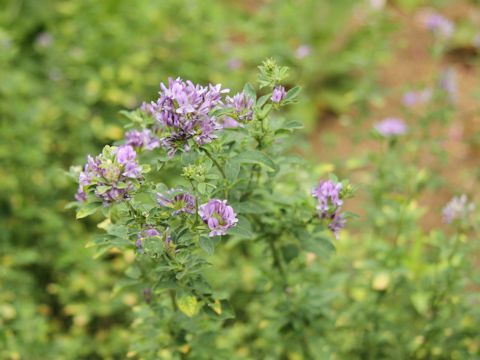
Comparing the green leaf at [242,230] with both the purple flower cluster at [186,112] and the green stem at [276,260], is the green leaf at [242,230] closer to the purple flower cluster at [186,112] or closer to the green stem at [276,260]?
the purple flower cluster at [186,112]

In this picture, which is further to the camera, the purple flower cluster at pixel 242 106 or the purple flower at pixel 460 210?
the purple flower at pixel 460 210

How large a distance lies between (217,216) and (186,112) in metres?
0.27

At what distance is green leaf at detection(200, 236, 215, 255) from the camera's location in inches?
58.7

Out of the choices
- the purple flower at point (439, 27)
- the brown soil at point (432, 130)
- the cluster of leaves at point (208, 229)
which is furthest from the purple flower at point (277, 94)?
the purple flower at point (439, 27)

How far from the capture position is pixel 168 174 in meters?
3.38

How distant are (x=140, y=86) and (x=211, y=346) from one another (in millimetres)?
2254

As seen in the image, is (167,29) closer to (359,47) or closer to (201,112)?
(359,47)

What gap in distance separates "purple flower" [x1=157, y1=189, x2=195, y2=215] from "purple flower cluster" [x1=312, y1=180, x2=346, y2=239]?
38 centimetres

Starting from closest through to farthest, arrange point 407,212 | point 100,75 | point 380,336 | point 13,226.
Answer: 1. point 380,336
2. point 407,212
3. point 13,226
4. point 100,75

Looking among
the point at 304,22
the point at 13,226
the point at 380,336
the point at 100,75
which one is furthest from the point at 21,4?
the point at 380,336

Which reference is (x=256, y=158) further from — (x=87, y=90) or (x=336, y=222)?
(x=87, y=90)

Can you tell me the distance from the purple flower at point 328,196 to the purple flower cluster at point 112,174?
0.54m

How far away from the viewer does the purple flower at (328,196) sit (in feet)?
5.60

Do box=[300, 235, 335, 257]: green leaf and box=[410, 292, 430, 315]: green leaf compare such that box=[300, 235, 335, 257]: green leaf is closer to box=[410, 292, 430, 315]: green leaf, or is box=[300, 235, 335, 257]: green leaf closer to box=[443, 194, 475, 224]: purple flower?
box=[443, 194, 475, 224]: purple flower
